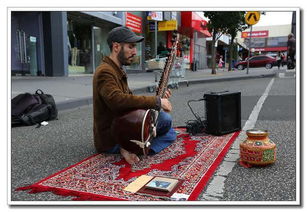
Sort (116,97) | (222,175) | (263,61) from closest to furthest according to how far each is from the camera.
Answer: (222,175), (116,97), (263,61)

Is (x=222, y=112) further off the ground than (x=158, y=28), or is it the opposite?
(x=158, y=28)

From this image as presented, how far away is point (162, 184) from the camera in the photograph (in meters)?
2.41

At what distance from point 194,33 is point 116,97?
26.2 meters

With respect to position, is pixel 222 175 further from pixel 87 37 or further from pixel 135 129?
pixel 87 37

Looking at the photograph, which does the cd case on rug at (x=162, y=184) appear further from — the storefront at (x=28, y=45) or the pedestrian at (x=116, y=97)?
the storefront at (x=28, y=45)

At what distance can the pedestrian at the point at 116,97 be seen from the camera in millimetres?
2850

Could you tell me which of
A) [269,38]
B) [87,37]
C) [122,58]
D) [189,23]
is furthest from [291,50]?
[269,38]

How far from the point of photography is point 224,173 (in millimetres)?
2766

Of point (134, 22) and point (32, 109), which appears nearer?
point (32, 109)

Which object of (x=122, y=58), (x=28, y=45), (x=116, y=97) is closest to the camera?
(x=116, y=97)

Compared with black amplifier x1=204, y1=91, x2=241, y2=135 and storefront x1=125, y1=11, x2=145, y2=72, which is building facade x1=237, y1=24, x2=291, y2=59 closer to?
storefront x1=125, y1=11, x2=145, y2=72

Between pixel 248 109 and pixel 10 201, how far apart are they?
496cm

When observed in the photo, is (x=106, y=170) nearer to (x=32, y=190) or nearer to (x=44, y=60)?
(x=32, y=190)

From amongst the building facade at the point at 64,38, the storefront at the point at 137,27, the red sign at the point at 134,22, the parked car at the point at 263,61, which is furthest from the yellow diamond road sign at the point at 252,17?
the parked car at the point at 263,61
